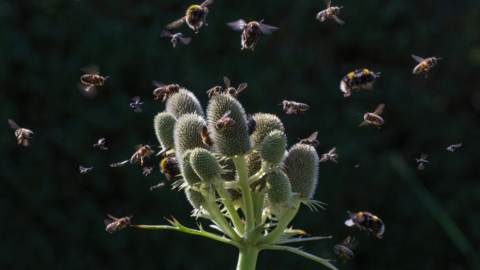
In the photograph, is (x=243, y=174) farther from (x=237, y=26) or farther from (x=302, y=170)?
(x=237, y=26)

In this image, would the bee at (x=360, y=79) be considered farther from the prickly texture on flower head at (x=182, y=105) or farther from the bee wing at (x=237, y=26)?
the prickly texture on flower head at (x=182, y=105)

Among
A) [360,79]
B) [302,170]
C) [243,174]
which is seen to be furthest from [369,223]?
[243,174]

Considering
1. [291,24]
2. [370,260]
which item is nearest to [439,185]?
[370,260]

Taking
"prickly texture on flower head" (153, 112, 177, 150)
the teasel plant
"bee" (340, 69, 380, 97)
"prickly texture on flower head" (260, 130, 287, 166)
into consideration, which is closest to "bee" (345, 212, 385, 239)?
the teasel plant

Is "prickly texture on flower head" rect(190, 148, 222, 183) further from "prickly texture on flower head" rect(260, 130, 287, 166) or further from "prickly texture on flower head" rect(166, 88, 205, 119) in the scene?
"prickly texture on flower head" rect(166, 88, 205, 119)

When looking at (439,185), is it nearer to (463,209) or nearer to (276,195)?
(463,209)

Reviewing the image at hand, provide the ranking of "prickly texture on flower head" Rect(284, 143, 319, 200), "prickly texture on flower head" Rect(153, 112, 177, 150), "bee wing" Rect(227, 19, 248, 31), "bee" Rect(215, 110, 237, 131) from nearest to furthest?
"bee" Rect(215, 110, 237, 131)
"prickly texture on flower head" Rect(284, 143, 319, 200)
"prickly texture on flower head" Rect(153, 112, 177, 150)
"bee wing" Rect(227, 19, 248, 31)

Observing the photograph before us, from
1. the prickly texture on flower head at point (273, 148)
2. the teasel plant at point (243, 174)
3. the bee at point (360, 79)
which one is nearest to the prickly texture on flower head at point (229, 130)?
the teasel plant at point (243, 174)
